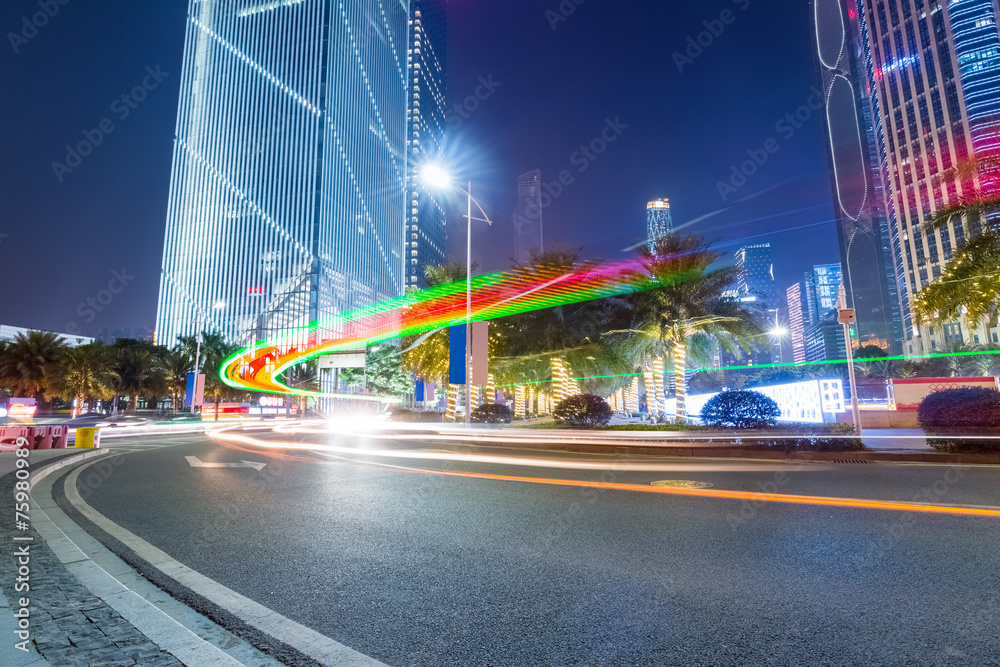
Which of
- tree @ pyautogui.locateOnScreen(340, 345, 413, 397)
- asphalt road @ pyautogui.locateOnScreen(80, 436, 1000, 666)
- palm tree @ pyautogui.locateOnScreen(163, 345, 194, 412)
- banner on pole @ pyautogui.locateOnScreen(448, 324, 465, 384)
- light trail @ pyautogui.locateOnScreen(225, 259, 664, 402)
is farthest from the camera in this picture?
tree @ pyautogui.locateOnScreen(340, 345, 413, 397)

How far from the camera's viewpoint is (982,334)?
106 meters

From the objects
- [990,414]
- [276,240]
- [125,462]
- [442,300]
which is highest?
[276,240]

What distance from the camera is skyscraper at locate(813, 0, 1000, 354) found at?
115 m

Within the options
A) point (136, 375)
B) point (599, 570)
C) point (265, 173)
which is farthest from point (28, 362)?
point (265, 173)

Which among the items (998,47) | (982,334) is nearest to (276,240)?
(982,334)

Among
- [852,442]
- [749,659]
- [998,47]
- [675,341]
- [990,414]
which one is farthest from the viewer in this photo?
[998,47]

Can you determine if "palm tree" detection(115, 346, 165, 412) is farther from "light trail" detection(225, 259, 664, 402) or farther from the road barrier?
the road barrier

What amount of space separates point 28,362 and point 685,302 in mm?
55586

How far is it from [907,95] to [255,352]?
16535 centimetres

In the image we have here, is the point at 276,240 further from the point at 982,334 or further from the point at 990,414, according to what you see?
the point at 982,334

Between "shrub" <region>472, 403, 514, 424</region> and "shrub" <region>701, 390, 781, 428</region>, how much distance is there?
13.2 meters

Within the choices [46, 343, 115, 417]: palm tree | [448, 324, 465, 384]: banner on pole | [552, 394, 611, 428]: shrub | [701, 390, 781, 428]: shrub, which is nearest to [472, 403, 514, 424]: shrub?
[448, 324, 465, 384]: banner on pole

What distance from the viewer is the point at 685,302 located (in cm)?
2519

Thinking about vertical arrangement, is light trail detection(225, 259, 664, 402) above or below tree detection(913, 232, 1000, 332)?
above
